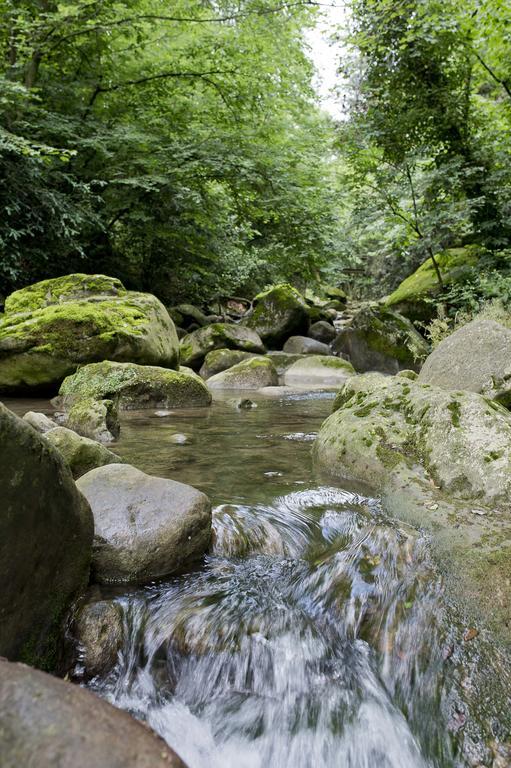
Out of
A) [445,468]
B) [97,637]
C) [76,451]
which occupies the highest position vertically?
[76,451]

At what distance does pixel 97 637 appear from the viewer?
2.14m

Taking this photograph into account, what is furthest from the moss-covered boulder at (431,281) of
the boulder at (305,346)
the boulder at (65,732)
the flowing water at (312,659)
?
the boulder at (65,732)

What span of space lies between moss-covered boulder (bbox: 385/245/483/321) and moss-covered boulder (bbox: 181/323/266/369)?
445cm

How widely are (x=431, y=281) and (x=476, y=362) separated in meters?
8.47

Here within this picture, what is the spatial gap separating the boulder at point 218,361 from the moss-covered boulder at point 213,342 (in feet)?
1.40

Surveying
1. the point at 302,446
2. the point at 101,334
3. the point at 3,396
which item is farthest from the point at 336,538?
the point at 3,396

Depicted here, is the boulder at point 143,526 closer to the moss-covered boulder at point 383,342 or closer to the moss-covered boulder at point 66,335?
the moss-covered boulder at point 66,335

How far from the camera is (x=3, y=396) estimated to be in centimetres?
823

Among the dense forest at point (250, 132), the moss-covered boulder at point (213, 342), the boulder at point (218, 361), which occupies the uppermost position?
the dense forest at point (250, 132)

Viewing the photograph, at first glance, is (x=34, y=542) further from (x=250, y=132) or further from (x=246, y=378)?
(x=250, y=132)

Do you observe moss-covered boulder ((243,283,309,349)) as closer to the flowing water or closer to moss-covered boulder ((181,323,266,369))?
moss-covered boulder ((181,323,266,369))

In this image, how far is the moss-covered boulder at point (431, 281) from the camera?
1163cm

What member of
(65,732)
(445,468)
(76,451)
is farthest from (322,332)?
(65,732)

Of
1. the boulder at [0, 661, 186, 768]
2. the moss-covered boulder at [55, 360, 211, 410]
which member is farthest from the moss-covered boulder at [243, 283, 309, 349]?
the boulder at [0, 661, 186, 768]
